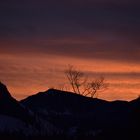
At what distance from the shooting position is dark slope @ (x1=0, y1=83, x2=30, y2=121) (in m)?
94.3

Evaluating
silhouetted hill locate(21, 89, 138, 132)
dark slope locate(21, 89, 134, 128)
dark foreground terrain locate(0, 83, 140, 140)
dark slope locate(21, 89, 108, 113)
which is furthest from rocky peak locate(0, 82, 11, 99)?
dark slope locate(21, 89, 108, 113)

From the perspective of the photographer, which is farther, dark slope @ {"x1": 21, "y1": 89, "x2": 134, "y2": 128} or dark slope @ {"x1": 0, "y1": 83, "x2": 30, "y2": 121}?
dark slope @ {"x1": 21, "y1": 89, "x2": 134, "y2": 128}

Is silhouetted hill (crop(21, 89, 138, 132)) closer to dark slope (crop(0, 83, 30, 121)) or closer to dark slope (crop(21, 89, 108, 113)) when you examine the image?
dark slope (crop(21, 89, 108, 113))

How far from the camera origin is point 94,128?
104 meters

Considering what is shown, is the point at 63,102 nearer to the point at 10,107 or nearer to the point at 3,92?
the point at 3,92

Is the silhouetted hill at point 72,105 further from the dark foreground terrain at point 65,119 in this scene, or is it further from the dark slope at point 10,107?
the dark slope at point 10,107

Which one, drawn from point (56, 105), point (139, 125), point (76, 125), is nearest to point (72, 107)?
point (56, 105)

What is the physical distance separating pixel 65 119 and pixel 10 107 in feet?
68.3

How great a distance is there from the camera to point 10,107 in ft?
318

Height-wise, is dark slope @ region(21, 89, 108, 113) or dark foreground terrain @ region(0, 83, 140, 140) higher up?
dark slope @ region(21, 89, 108, 113)

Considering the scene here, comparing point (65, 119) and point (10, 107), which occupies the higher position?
point (10, 107)

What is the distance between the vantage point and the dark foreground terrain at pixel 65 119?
81.8 m

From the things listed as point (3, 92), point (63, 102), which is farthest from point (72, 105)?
point (3, 92)

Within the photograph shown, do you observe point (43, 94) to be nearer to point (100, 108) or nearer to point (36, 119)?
point (100, 108)
